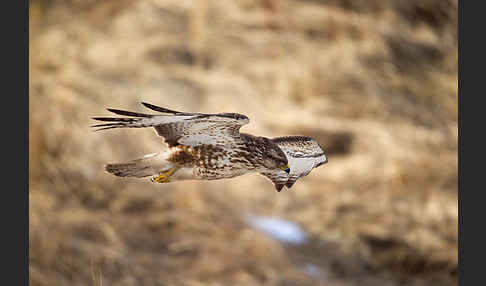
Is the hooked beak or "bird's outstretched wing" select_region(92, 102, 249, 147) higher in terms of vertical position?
"bird's outstretched wing" select_region(92, 102, 249, 147)

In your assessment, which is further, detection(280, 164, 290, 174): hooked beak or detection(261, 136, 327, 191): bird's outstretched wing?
detection(261, 136, 327, 191): bird's outstretched wing

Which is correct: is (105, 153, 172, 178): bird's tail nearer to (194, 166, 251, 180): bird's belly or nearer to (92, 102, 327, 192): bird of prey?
(92, 102, 327, 192): bird of prey

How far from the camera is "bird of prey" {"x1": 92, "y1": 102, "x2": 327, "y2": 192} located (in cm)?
191

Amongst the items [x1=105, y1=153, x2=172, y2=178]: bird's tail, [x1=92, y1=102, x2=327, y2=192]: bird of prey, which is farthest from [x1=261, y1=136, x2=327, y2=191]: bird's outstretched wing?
[x1=105, y1=153, x2=172, y2=178]: bird's tail

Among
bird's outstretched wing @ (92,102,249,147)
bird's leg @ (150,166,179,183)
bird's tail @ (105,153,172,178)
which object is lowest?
bird's leg @ (150,166,179,183)

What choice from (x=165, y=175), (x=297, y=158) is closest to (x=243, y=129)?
(x=297, y=158)

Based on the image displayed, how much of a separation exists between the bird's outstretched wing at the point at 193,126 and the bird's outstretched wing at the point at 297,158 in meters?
0.22

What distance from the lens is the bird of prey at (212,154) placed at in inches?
75.2

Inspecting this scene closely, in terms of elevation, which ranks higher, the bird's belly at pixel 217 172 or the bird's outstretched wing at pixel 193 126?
the bird's outstretched wing at pixel 193 126

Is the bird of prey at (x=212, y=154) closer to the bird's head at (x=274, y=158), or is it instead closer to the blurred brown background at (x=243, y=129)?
the bird's head at (x=274, y=158)

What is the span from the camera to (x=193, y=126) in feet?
6.18

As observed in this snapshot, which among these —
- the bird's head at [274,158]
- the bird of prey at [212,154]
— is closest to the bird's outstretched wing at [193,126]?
the bird of prey at [212,154]

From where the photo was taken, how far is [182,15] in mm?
2428

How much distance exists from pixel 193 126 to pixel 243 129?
53cm
